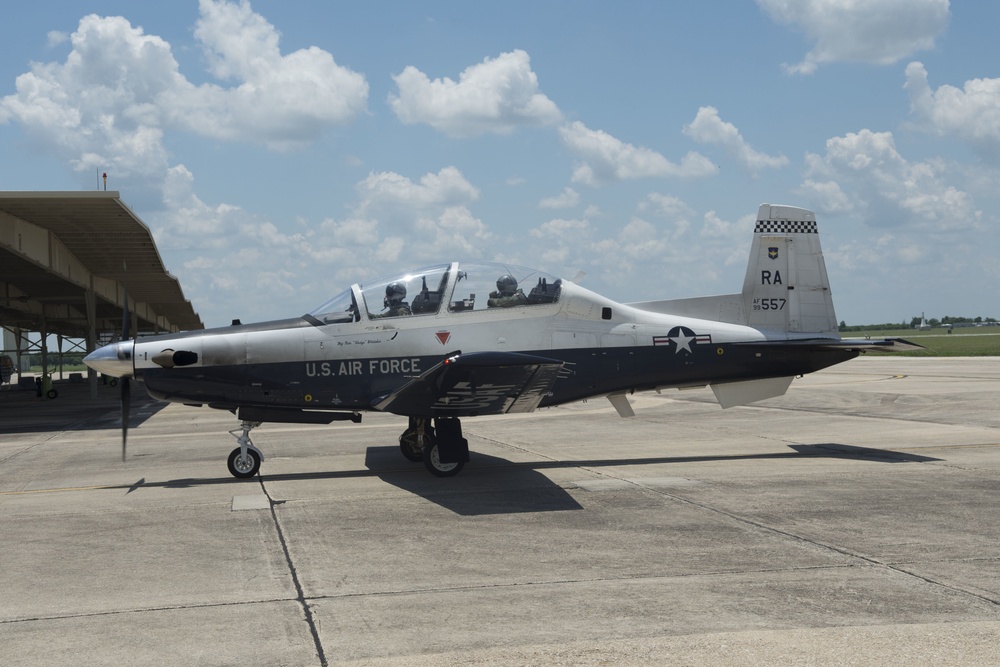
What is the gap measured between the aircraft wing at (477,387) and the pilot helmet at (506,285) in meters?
1.56

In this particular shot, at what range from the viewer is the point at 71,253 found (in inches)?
1235

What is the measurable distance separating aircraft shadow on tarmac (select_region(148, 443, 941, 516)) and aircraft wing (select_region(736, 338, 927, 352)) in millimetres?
1521

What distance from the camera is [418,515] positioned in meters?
8.30

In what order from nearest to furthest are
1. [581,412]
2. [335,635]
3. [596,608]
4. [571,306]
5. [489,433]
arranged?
[335,635], [596,608], [571,306], [489,433], [581,412]

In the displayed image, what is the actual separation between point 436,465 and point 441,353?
1382 millimetres

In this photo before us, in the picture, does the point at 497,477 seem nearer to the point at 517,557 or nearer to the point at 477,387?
the point at 477,387

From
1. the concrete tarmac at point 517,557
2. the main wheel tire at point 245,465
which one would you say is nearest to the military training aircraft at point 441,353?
the main wheel tire at point 245,465

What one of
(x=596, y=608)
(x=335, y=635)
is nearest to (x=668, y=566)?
(x=596, y=608)

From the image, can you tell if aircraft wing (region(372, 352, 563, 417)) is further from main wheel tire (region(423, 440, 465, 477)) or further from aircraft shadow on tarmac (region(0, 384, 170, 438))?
aircraft shadow on tarmac (region(0, 384, 170, 438))

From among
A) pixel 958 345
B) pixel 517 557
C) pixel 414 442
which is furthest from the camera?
pixel 958 345

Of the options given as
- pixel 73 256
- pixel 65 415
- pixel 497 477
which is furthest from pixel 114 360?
pixel 73 256

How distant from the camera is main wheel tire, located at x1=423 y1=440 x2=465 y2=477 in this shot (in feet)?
34.9

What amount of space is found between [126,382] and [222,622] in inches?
249

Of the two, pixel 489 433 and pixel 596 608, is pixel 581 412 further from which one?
pixel 596 608
